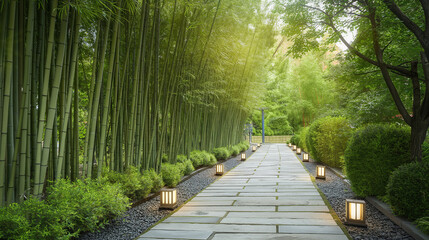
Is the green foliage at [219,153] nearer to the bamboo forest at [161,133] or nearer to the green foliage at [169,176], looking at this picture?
the bamboo forest at [161,133]

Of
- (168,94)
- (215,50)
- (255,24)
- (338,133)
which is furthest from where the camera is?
(255,24)

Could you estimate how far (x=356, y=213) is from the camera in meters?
2.72

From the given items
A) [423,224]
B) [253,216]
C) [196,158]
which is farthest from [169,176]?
[423,224]

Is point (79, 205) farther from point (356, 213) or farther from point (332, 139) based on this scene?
point (332, 139)

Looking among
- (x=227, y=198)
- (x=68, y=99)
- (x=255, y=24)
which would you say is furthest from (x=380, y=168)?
(x=255, y=24)

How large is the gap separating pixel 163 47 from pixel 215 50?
1.10 m

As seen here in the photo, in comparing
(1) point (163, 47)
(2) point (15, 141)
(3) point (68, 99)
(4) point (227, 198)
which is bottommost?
(4) point (227, 198)

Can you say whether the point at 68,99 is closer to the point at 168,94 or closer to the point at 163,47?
the point at 168,94

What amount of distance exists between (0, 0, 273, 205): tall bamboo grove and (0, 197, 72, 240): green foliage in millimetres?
275

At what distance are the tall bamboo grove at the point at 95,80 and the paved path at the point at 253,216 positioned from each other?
107cm

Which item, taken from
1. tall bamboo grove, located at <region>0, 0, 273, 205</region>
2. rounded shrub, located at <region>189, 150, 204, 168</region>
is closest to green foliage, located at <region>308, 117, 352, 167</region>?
tall bamboo grove, located at <region>0, 0, 273, 205</region>

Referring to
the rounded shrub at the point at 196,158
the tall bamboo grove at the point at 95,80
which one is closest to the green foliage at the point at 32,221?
the tall bamboo grove at the point at 95,80

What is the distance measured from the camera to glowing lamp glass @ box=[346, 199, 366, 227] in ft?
8.84

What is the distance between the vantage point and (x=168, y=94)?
4.70 metres
